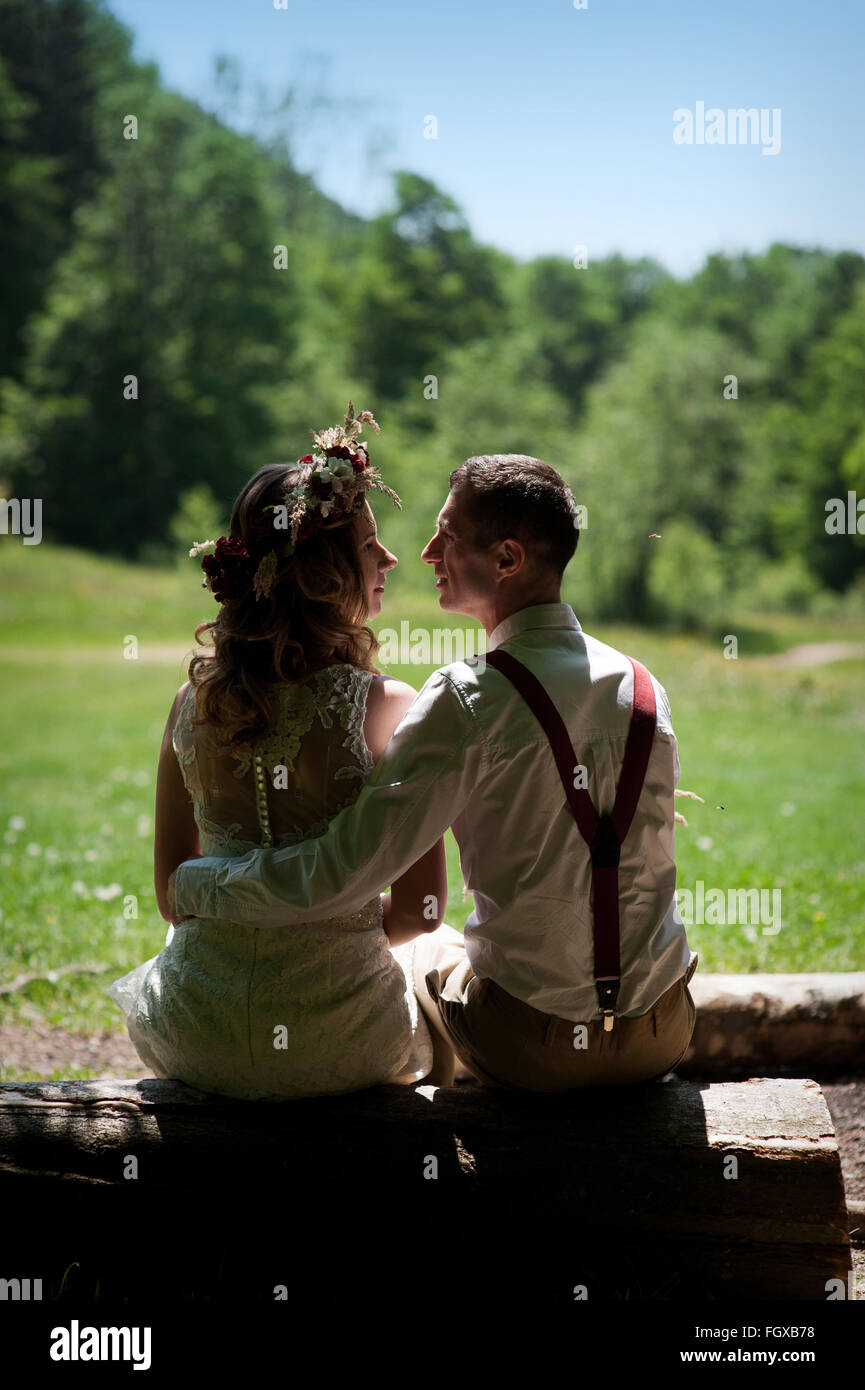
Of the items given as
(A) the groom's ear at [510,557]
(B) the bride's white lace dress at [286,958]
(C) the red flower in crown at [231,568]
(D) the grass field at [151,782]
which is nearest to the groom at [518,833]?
(A) the groom's ear at [510,557]

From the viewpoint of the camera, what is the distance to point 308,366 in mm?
35656

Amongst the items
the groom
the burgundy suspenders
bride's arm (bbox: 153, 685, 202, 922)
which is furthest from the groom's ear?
bride's arm (bbox: 153, 685, 202, 922)

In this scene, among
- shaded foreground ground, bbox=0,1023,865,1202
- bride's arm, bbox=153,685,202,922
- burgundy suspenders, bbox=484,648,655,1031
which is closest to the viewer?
burgundy suspenders, bbox=484,648,655,1031

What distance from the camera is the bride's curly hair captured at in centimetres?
254

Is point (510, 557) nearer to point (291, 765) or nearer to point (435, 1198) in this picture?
point (291, 765)

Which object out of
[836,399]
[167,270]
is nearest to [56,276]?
[167,270]

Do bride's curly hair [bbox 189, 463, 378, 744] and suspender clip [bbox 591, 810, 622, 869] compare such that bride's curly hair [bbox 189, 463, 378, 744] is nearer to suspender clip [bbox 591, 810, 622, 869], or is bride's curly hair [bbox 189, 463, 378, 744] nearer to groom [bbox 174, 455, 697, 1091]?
groom [bbox 174, 455, 697, 1091]

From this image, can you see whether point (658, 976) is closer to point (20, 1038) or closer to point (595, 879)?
point (595, 879)

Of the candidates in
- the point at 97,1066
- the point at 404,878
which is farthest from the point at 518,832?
the point at 97,1066

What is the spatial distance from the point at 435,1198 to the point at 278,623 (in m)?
1.23

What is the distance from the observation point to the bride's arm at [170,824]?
280 centimetres

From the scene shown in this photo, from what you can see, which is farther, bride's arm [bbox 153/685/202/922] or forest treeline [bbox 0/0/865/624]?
forest treeline [bbox 0/0/865/624]

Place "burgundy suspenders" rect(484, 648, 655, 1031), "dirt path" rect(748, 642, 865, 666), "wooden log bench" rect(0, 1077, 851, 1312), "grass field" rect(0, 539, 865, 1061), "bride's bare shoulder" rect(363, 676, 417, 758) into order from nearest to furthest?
"burgundy suspenders" rect(484, 648, 655, 1031) → "wooden log bench" rect(0, 1077, 851, 1312) → "bride's bare shoulder" rect(363, 676, 417, 758) → "grass field" rect(0, 539, 865, 1061) → "dirt path" rect(748, 642, 865, 666)

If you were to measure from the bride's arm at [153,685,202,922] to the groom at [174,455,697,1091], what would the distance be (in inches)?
8.4
